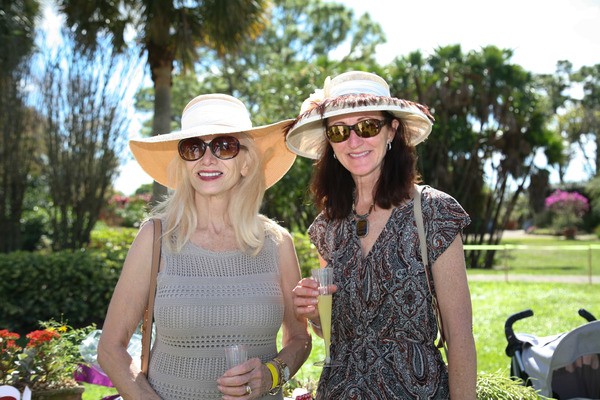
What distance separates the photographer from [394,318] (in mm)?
1972

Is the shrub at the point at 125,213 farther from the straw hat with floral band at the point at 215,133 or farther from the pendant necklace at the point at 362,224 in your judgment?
the pendant necklace at the point at 362,224

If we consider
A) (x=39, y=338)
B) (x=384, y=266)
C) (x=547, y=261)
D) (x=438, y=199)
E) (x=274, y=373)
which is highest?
(x=438, y=199)

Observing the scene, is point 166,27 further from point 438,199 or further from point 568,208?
point 568,208

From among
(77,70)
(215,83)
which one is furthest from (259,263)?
(215,83)

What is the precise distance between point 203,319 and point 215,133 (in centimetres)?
84

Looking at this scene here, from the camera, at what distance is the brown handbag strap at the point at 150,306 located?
2145mm

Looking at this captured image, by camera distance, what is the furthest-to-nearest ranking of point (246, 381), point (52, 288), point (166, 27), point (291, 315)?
point (166, 27)
point (52, 288)
point (291, 315)
point (246, 381)

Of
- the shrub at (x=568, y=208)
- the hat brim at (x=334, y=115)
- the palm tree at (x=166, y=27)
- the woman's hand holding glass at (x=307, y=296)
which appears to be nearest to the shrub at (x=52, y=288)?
the palm tree at (x=166, y=27)

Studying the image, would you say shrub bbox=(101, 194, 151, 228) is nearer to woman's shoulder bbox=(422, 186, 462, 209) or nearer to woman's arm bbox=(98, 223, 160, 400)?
woman's arm bbox=(98, 223, 160, 400)

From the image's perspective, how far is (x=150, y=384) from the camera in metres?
2.17

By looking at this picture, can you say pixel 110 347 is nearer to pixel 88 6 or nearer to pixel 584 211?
pixel 88 6

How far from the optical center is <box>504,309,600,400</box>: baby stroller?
3.34 m

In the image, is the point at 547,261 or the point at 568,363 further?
the point at 547,261

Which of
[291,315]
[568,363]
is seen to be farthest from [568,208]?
[291,315]
